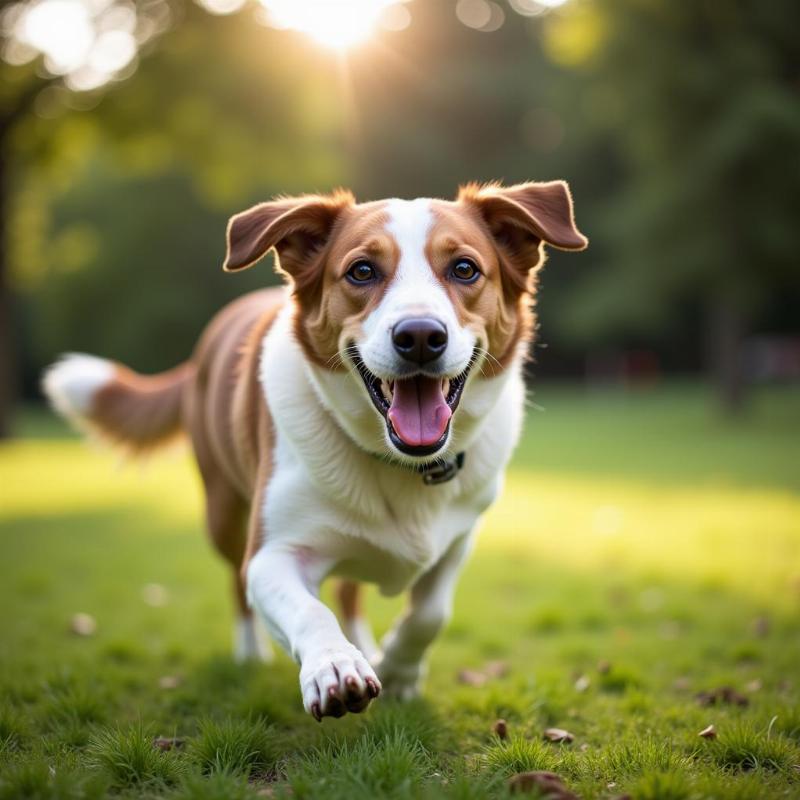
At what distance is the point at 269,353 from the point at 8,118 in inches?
636

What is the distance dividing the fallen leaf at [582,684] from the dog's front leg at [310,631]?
4.59 ft

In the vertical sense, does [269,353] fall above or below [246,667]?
above

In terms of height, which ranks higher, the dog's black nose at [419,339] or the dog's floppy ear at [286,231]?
the dog's floppy ear at [286,231]

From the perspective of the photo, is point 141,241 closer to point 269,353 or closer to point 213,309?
point 213,309

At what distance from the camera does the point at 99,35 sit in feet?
58.6

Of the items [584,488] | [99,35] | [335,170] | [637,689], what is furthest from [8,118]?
[637,689]

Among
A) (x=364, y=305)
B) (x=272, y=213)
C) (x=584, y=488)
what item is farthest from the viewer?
(x=584, y=488)

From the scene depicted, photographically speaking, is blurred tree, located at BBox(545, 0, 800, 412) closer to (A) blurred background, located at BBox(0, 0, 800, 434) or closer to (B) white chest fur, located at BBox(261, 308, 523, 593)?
(A) blurred background, located at BBox(0, 0, 800, 434)

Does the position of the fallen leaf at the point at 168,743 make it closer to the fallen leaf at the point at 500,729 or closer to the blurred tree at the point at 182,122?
the fallen leaf at the point at 500,729

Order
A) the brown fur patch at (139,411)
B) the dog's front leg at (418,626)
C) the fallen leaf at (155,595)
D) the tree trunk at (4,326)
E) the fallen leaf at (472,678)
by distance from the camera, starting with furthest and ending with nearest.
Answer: the tree trunk at (4,326)
the fallen leaf at (155,595)
the brown fur patch at (139,411)
the fallen leaf at (472,678)
the dog's front leg at (418,626)

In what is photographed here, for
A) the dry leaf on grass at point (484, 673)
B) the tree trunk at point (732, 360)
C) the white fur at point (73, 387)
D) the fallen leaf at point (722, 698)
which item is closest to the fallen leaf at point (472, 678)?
the dry leaf on grass at point (484, 673)

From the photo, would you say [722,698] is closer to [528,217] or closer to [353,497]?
[353,497]

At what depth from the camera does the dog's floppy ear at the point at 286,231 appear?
3.61 metres

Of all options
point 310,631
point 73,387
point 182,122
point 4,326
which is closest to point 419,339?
point 310,631
